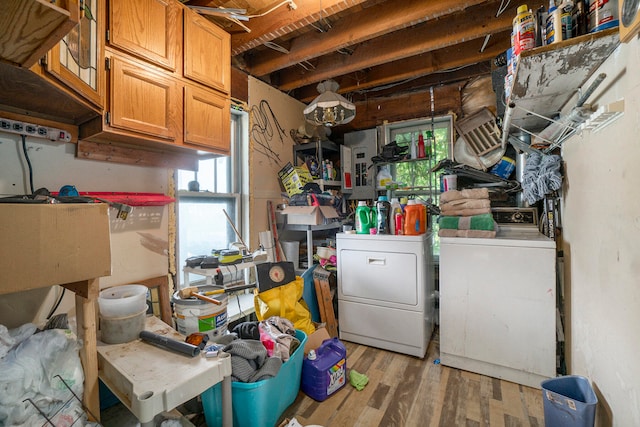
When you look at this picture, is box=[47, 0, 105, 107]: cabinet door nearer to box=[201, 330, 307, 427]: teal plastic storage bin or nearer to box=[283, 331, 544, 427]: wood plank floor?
box=[201, 330, 307, 427]: teal plastic storage bin

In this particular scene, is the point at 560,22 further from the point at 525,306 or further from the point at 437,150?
the point at 437,150

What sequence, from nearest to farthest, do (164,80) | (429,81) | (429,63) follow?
(164,80) → (429,63) → (429,81)

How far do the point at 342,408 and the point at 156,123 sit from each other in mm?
1972

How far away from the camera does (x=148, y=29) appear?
1.51 meters

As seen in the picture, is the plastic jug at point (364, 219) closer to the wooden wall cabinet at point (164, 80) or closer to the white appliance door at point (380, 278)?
the white appliance door at point (380, 278)

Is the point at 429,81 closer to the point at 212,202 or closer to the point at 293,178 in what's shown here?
the point at 293,178

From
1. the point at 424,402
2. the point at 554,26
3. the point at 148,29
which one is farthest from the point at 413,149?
the point at 148,29

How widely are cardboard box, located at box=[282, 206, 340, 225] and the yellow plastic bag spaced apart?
2.17ft

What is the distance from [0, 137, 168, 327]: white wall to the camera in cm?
132

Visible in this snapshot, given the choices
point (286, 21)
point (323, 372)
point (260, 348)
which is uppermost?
point (286, 21)

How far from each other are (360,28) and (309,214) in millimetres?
1591

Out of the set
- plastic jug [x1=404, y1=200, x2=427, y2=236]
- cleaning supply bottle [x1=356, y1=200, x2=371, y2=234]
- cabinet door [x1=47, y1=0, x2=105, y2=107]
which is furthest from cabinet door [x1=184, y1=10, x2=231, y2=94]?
plastic jug [x1=404, y1=200, x2=427, y2=236]

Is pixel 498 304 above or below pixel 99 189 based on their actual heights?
below

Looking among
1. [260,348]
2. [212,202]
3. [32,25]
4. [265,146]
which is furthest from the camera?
[265,146]
